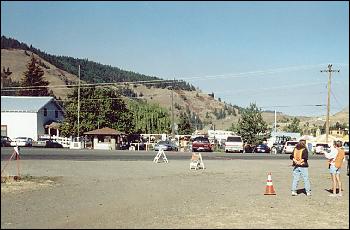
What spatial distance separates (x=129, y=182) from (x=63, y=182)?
2.41 meters

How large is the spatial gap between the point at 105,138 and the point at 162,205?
47680 mm

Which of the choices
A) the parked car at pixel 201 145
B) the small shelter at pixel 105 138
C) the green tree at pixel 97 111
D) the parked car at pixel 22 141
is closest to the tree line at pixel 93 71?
the green tree at pixel 97 111

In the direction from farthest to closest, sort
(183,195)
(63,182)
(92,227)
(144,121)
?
(144,121) < (63,182) < (183,195) < (92,227)

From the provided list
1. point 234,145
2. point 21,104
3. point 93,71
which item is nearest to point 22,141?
point 21,104

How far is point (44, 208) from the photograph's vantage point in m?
11.0

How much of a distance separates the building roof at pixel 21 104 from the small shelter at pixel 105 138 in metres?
39.0

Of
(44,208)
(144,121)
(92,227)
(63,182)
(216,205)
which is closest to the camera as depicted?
(92,227)

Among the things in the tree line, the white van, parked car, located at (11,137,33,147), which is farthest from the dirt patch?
the white van

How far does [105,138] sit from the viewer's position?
58781 millimetres

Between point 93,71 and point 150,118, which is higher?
point 93,71

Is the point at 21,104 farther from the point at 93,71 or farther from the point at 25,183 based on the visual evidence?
the point at 93,71

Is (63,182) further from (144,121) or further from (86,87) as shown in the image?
(144,121)

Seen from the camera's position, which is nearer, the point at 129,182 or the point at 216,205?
the point at 216,205

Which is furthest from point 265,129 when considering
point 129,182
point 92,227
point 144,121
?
point 92,227
